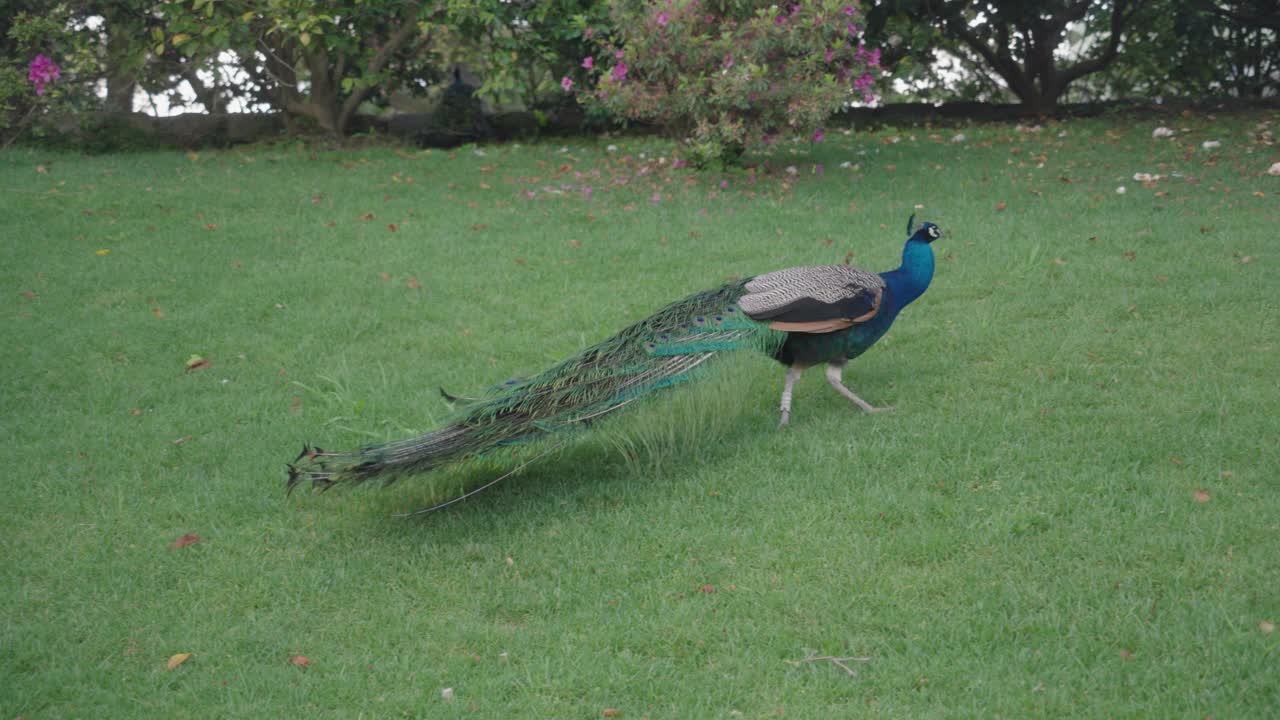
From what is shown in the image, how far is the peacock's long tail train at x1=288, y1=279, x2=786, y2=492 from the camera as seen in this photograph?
168 inches

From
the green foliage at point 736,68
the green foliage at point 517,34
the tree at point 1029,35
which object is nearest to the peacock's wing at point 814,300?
the green foliage at point 736,68

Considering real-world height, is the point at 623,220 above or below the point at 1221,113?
below

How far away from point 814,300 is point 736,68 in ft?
17.1

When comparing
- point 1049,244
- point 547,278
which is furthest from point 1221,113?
point 547,278

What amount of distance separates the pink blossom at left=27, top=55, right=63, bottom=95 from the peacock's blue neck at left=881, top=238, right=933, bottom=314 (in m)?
9.94

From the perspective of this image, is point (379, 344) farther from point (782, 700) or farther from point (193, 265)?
point (782, 700)

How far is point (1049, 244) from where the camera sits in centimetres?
791

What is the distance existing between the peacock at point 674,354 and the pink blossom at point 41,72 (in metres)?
8.46

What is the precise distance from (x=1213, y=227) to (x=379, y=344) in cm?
613

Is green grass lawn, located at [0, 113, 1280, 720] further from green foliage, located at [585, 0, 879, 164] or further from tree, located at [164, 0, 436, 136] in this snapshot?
tree, located at [164, 0, 436, 136]

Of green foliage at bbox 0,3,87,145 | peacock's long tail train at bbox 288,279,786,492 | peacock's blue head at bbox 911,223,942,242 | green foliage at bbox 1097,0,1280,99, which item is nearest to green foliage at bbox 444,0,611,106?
green foliage at bbox 0,3,87,145

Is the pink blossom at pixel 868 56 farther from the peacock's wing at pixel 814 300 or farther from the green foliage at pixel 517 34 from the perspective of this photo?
the peacock's wing at pixel 814 300

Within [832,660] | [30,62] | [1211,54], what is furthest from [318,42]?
[1211,54]

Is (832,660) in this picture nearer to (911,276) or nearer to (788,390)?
(788,390)
